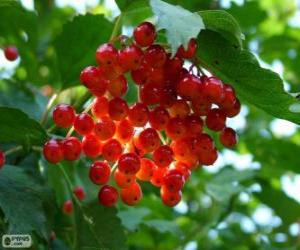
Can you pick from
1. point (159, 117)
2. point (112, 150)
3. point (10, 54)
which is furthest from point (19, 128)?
point (10, 54)

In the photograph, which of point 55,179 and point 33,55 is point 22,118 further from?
point 33,55

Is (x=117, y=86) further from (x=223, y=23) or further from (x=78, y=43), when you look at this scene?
(x=78, y=43)

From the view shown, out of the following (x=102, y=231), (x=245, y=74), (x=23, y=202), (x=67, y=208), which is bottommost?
(x=67, y=208)

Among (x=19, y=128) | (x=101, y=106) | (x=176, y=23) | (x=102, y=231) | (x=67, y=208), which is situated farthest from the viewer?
(x=67, y=208)

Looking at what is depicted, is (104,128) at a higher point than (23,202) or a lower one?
higher

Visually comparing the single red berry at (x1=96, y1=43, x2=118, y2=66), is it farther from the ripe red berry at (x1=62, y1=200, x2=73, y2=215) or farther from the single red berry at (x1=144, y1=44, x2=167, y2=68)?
the ripe red berry at (x1=62, y1=200, x2=73, y2=215)

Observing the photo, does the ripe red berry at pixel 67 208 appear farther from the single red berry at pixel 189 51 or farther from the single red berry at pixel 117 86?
the single red berry at pixel 189 51

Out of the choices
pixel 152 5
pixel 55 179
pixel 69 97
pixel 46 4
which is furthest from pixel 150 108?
pixel 46 4
